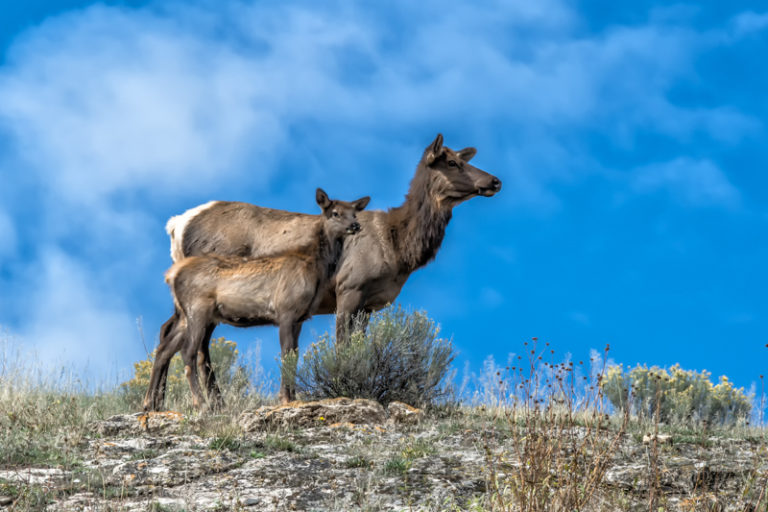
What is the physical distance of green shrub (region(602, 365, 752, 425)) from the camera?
536 inches

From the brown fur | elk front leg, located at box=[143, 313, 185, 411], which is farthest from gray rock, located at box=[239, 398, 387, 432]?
the brown fur

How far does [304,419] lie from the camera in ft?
32.2

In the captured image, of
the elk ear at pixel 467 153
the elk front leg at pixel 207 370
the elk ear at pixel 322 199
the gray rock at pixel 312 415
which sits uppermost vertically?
the elk ear at pixel 467 153

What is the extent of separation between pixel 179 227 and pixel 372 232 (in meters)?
3.02

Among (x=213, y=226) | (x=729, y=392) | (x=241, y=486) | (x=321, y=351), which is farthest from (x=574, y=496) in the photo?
(x=729, y=392)

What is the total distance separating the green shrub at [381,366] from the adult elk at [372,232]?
853 mm

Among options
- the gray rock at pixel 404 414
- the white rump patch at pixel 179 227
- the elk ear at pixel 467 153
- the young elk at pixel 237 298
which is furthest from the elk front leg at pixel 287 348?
the elk ear at pixel 467 153

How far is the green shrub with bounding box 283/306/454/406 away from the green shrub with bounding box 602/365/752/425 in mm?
3389

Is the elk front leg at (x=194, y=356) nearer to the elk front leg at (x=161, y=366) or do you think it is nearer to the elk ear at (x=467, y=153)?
the elk front leg at (x=161, y=366)

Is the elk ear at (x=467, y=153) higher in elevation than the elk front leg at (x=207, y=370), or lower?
higher

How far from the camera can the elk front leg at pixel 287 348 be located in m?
10.8

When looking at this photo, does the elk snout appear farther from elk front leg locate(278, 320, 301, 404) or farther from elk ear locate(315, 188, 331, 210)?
elk front leg locate(278, 320, 301, 404)

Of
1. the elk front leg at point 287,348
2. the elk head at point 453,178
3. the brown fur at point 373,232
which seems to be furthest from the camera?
the elk head at point 453,178

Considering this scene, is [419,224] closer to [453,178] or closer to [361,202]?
[453,178]
